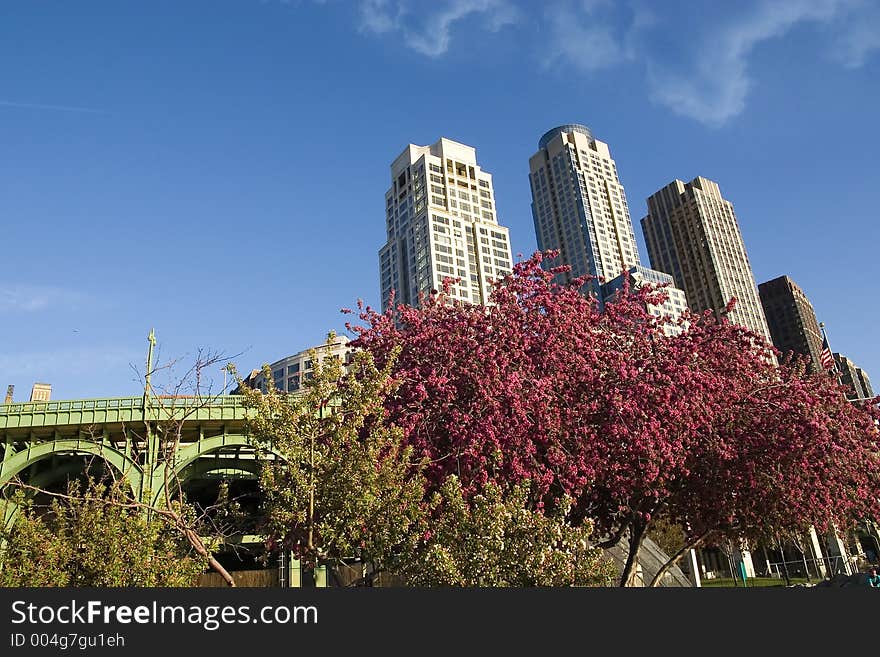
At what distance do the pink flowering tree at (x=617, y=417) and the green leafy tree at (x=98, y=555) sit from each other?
8.23 m

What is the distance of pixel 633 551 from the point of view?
2555cm

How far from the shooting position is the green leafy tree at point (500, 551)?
15781 mm

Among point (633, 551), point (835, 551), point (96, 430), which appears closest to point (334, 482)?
point (633, 551)

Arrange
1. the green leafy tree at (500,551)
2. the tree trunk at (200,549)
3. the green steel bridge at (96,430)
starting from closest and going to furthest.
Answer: the green leafy tree at (500,551), the tree trunk at (200,549), the green steel bridge at (96,430)

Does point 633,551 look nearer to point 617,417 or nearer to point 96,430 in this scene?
point 617,417

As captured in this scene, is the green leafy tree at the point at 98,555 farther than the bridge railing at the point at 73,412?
No

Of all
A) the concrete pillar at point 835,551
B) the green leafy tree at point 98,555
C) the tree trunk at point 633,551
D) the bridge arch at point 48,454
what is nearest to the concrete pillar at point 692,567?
the concrete pillar at point 835,551

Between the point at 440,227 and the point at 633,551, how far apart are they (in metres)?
137

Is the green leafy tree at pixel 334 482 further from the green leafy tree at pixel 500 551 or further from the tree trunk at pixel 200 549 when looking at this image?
the tree trunk at pixel 200 549

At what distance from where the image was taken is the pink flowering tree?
22453 millimetres

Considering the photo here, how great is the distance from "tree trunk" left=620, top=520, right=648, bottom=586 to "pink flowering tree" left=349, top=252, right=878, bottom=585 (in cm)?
8

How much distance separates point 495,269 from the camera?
6457 inches

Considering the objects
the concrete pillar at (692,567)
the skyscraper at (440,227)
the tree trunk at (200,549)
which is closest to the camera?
the tree trunk at (200,549)

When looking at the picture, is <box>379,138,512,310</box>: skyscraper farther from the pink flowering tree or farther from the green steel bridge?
the pink flowering tree
